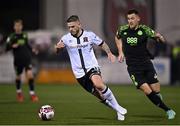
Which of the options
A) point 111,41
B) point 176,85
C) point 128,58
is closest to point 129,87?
point 176,85

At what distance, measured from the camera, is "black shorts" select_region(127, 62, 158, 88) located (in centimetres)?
1493

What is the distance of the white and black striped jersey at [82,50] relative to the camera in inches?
→ 576

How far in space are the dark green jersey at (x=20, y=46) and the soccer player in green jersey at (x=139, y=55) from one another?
6.16 metres

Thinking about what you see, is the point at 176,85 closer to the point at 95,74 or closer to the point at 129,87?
the point at 129,87

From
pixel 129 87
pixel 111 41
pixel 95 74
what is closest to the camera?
pixel 95 74

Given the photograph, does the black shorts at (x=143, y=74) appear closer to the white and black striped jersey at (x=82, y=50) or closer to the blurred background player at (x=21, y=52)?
the white and black striped jersey at (x=82, y=50)

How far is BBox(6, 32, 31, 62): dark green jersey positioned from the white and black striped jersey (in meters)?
6.20

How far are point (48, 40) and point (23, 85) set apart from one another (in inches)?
203

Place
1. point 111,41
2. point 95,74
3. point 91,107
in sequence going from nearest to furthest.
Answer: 1. point 95,74
2. point 91,107
3. point 111,41

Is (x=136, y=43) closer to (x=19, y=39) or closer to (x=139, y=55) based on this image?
(x=139, y=55)

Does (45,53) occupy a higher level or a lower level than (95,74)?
lower

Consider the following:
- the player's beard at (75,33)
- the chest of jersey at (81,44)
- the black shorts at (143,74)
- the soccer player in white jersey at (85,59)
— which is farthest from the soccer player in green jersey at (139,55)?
the player's beard at (75,33)

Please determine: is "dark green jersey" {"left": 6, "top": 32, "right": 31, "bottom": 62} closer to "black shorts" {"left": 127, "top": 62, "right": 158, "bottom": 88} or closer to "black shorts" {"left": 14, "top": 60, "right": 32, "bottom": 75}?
"black shorts" {"left": 14, "top": 60, "right": 32, "bottom": 75}

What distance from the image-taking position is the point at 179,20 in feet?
118
